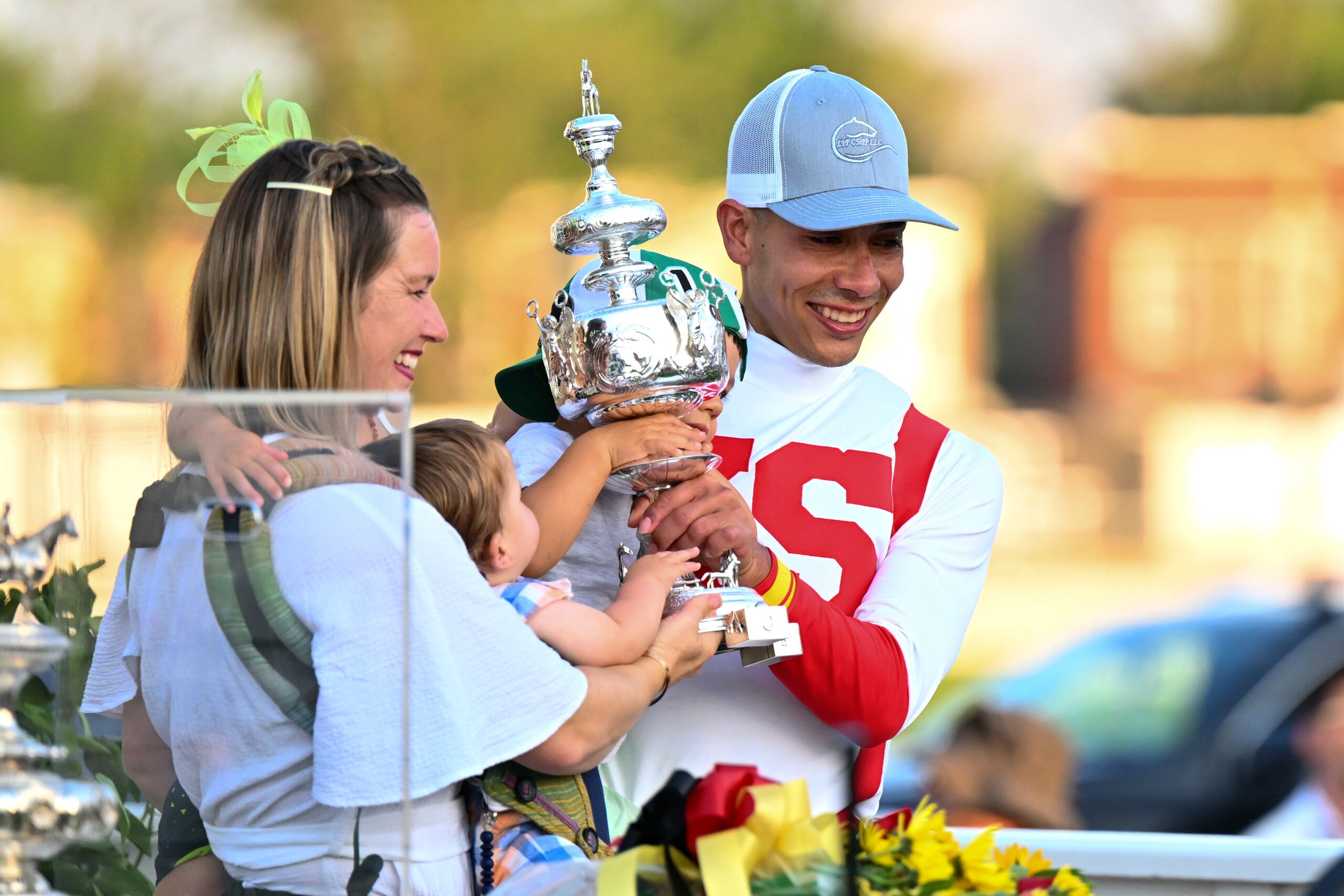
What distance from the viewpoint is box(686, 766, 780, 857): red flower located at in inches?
74.4

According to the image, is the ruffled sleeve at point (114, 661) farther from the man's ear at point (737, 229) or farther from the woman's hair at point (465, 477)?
the man's ear at point (737, 229)

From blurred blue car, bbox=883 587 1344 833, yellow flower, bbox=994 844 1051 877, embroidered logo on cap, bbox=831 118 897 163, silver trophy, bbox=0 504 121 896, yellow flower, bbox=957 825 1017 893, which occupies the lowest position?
blurred blue car, bbox=883 587 1344 833

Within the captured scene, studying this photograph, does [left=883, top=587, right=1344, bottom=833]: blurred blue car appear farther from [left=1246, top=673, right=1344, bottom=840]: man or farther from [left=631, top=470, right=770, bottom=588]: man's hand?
[left=631, top=470, right=770, bottom=588]: man's hand

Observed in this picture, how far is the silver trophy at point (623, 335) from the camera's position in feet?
7.91

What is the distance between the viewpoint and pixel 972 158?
17250 millimetres

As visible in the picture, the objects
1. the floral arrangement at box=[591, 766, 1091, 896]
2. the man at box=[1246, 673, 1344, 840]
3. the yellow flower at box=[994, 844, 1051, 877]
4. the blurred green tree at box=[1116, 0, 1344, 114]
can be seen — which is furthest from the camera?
the blurred green tree at box=[1116, 0, 1344, 114]

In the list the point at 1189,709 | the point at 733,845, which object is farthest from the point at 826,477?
A: the point at 1189,709

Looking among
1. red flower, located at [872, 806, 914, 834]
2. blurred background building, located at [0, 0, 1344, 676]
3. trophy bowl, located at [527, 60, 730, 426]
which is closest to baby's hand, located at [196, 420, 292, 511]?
trophy bowl, located at [527, 60, 730, 426]

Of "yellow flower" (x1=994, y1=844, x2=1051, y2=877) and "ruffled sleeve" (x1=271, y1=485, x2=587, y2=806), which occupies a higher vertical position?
"ruffled sleeve" (x1=271, y1=485, x2=587, y2=806)

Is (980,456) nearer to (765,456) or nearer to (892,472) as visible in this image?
(892,472)

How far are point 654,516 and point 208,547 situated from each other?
780 mm

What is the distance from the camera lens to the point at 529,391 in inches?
110

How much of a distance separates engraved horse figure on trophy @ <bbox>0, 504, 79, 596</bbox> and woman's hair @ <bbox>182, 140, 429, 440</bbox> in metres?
0.33

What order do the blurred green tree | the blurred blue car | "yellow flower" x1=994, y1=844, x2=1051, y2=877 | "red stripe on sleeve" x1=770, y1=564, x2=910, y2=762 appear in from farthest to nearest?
1. the blurred green tree
2. the blurred blue car
3. "red stripe on sleeve" x1=770, y1=564, x2=910, y2=762
4. "yellow flower" x1=994, y1=844, x2=1051, y2=877
